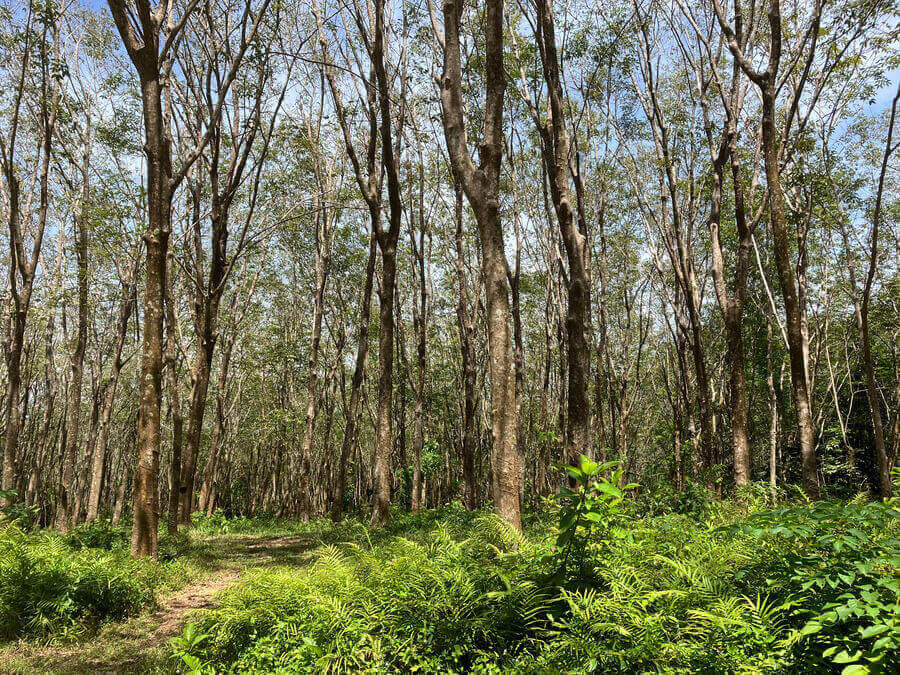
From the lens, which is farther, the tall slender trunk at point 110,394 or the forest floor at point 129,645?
the tall slender trunk at point 110,394

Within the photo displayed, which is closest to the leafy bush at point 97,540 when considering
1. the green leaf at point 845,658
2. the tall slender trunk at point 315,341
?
the tall slender trunk at point 315,341

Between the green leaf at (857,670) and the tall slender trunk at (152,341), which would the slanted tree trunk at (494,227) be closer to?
the green leaf at (857,670)

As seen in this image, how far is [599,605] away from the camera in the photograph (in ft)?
10.6

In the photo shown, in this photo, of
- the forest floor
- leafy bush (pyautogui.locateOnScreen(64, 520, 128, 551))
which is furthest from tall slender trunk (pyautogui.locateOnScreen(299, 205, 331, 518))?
the forest floor

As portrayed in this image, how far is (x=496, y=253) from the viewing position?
593 cm

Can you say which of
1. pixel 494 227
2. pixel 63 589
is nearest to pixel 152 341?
pixel 63 589

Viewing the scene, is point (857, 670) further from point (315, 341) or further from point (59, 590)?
point (315, 341)

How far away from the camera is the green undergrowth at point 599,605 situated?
Result: 279 cm

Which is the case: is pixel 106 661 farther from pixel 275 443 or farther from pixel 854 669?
pixel 275 443

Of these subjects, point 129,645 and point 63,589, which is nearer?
point 129,645

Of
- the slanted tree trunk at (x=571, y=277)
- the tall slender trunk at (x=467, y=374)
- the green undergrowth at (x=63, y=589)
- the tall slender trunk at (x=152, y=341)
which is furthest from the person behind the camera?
the tall slender trunk at (x=467, y=374)

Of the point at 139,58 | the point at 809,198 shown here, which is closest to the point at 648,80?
the point at 809,198

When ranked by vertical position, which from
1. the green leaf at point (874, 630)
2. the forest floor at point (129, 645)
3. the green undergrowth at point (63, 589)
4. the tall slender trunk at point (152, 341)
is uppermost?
the tall slender trunk at point (152, 341)

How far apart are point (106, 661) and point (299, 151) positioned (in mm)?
15358
